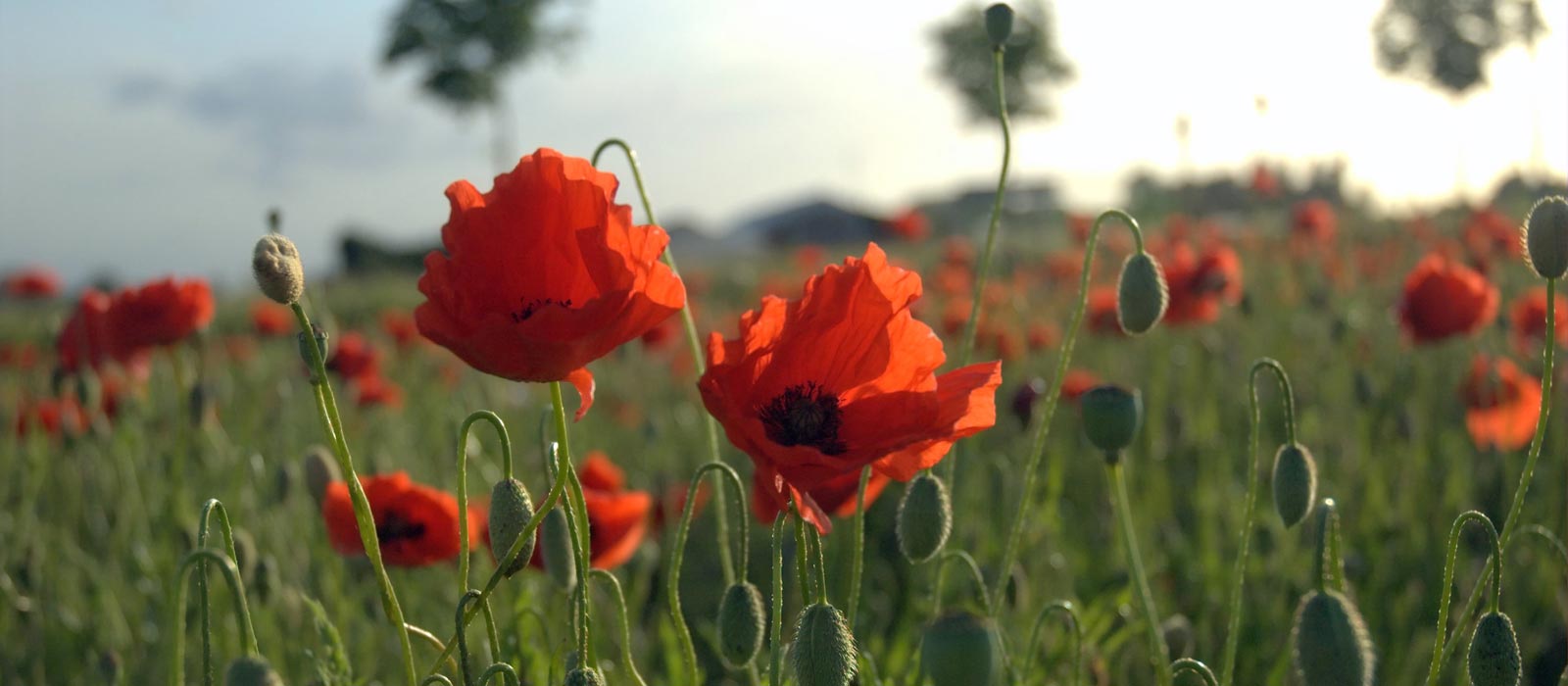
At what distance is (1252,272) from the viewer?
8.07 m

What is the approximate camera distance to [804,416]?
1.23 metres

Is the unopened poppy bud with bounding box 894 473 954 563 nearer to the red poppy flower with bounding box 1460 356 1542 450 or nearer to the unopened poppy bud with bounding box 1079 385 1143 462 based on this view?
the unopened poppy bud with bounding box 1079 385 1143 462

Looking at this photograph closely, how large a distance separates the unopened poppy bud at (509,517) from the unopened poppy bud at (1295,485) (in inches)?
31.4

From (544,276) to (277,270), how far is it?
266 millimetres

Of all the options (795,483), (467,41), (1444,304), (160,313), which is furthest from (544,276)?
(467,41)

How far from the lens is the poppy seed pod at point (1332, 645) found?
1.02 m

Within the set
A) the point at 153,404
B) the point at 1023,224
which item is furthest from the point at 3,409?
the point at 1023,224

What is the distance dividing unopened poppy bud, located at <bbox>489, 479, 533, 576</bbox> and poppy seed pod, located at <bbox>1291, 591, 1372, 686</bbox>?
0.66 metres

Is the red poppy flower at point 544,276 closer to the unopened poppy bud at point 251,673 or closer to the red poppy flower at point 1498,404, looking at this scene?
the unopened poppy bud at point 251,673

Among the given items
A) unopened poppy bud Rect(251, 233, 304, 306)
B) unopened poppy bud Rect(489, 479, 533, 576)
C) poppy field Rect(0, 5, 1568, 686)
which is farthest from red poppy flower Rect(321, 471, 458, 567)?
unopened poppy bud Rect(251, 233, 304, 306)

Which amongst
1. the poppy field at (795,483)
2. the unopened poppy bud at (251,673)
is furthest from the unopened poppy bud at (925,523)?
the unopened poppy bud at (251,673)

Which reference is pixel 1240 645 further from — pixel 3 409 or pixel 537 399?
pixel 3 409

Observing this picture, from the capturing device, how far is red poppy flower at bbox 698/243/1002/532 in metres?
1.06

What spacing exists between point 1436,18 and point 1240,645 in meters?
18.6
